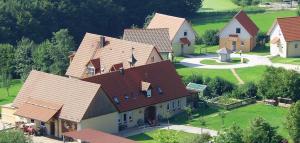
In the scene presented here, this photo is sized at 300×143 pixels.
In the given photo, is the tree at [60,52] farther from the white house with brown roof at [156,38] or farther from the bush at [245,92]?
the bush at [245,92]

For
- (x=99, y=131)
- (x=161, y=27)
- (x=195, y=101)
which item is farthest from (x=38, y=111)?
(x=161, y=27)

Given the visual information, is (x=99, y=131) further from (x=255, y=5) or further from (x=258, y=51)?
(x=255, y=5)

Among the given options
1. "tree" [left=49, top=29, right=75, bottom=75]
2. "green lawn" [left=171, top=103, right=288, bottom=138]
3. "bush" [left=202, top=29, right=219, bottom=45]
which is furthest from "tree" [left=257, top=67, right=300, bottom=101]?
"bush" [left=202, top=29, right=219, bottom=45]

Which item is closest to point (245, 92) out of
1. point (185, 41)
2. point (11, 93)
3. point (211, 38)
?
point (185, 41)

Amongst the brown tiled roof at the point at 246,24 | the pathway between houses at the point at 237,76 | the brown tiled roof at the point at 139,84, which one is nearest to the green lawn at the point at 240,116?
the brown tiled roof at the point at 139,84

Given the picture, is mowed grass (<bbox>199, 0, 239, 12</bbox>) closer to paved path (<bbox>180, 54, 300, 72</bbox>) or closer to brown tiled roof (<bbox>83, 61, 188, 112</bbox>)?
paved path (<bbox>180, 54, 300, 72</bbox>)
